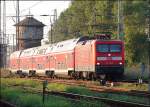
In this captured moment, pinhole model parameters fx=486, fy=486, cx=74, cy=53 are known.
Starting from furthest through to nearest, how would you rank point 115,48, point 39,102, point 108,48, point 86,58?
point 86,58 < point 115,48 < point 108,48 < point 39,102

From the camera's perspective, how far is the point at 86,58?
30.1 m

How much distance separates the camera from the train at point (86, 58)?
95.2 feet

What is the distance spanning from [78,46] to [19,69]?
21245 mm

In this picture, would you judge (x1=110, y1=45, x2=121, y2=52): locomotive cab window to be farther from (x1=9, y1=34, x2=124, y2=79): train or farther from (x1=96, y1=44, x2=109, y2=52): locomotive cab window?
(x1=96, y1=44, x2=109, y2=52): locomotive cab window

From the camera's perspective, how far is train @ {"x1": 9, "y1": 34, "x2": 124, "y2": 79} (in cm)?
2902

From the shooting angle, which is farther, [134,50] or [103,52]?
[134,50]

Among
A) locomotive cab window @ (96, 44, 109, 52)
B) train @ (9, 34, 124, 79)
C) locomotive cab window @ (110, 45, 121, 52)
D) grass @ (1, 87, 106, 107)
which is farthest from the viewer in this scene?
locomotive cab window @ (110, 45, 121, 52)

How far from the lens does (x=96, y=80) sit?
30266 millimetres

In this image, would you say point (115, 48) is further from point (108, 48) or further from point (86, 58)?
point (86, 58)

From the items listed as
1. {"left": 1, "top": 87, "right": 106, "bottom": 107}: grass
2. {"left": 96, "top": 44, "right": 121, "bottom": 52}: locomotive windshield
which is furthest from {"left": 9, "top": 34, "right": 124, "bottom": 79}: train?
{"left": 1, "top": 87, "right": 106, "bottom": 107}: grass

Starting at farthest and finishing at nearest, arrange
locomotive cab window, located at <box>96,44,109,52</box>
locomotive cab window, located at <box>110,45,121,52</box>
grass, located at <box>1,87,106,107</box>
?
locomotive cab window, located at <box>110,45,121,52</box> → locomotive cab window, located at <box>96,44,109,52</box> → grass, located at <box>1,87,106,107</box>

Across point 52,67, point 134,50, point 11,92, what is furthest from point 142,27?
point 11,92

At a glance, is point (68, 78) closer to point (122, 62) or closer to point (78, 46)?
point (78, 46)

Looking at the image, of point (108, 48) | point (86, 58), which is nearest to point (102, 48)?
point (108, 48)
